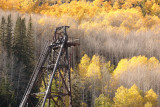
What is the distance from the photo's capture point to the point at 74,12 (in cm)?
12438

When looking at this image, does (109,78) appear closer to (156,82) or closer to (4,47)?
(156,82)

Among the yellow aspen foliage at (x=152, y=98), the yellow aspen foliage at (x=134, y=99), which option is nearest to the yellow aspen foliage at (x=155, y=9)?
the yellow aspen foliage at (x=152, y=98)

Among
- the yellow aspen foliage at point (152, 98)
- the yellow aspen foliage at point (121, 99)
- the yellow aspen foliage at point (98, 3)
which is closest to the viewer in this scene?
the yellow aspen foliage at point (121, 99)

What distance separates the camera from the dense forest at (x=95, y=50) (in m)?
48.4

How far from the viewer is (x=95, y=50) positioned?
8188 centimetres

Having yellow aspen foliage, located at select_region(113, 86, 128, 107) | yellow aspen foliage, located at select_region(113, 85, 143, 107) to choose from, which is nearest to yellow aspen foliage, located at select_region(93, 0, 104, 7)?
yellow aspen foliage, located at select_region(113, 85, 143, 107)

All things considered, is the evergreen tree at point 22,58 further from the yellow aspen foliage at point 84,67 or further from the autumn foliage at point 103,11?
the autumn foliage at point 103,11

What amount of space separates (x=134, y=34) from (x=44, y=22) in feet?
115

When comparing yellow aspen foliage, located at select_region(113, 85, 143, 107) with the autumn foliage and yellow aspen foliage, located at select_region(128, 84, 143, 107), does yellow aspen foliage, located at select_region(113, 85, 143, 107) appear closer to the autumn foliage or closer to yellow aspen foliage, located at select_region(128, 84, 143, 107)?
yellow aspen foliage, located at select_region(128, 84, 143, 107)

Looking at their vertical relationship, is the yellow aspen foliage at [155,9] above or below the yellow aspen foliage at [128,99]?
above

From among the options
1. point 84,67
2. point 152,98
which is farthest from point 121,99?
point 84,67

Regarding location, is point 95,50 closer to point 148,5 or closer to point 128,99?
point 128,99

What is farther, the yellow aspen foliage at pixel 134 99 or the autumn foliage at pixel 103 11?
the autumn foliage at pixel 103 11

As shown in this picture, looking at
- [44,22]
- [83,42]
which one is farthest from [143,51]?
[44,22]
